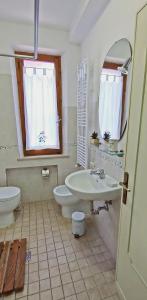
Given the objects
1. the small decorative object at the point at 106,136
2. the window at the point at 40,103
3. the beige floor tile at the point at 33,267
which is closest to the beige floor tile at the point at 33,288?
the beige floor tile at the point at 33,267

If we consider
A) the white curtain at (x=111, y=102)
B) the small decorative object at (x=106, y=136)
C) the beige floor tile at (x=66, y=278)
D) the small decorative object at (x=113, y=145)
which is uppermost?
the white curtain at (x=111, y=102)

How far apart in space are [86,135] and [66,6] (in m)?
1.42

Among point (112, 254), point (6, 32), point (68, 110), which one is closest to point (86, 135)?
point (68, 110)

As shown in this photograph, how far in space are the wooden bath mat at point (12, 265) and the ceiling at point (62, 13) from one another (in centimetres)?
253

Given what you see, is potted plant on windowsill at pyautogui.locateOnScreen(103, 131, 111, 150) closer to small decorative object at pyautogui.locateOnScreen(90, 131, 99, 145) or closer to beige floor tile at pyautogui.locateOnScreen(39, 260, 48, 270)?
small decorative object at pyautogui.locateOnScreen(90, 131, 99, 145)

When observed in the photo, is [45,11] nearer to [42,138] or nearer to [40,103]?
[40,103]

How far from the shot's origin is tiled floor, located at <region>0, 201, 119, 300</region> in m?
1.37

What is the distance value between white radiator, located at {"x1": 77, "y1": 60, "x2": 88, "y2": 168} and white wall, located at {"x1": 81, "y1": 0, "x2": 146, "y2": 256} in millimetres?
82

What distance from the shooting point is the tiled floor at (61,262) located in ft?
4.50

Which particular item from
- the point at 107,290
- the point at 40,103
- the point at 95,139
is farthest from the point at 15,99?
the point at 107,290

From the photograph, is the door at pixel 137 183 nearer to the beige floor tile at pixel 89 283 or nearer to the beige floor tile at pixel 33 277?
the beige floor tile at pixel 89 283

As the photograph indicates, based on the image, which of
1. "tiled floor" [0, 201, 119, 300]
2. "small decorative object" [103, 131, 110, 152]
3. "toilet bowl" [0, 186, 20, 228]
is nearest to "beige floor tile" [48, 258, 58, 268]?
"tiled floor" [0, 201, 119, 300]

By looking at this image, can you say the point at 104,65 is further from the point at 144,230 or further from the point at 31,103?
the point at 144,230

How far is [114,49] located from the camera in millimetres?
1508
